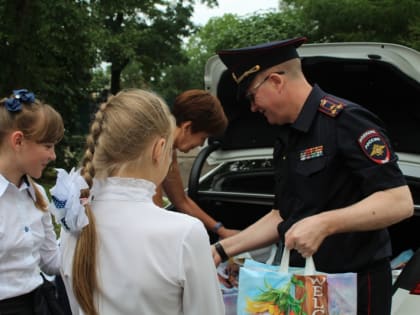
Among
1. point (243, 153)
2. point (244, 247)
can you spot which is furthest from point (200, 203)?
point (244, 247)

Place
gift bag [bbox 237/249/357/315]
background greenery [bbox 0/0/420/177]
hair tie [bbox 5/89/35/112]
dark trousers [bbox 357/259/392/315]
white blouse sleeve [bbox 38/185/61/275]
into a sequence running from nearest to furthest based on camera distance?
gift bag [bbox 237/249/357/315] < dark trousers [bbox 357/259/392/315] < hair tie [bbox 5/89/35/112] < white blouse sleeve [bbox 38/185/61/275] < background greenery [bbox 0/0/420/177]

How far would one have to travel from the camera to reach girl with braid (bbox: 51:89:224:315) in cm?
126

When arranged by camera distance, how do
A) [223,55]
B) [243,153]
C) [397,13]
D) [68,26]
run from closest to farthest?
[223,55] → [243,153] → [68,26] → [397,13]

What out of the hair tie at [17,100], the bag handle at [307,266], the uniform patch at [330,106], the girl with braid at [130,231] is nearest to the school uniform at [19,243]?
the hair tie at [17,100]

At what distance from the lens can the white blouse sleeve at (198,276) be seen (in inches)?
49.3

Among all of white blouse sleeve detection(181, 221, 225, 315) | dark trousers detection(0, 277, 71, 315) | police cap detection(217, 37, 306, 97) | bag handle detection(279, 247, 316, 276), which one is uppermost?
police cap detection(217, 37, 306, 97)

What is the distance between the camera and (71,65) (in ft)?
33.0

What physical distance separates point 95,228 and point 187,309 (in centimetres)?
33

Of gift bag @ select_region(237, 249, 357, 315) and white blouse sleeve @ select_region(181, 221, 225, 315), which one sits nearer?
white blouse sleeve @ select_region(181, 221, 225, 315)

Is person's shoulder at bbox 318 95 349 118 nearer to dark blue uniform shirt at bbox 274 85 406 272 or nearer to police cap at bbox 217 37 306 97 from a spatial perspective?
dark blue uniform shirt at bbox 274 85 406 272

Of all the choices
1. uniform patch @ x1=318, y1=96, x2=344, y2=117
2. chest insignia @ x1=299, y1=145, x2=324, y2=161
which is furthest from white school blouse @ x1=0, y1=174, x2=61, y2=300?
uniform patch @ x1=318, y1=96, x2=344, y2=117

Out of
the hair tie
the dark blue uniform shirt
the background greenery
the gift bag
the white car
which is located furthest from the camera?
the background greenery

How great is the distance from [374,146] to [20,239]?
135cm

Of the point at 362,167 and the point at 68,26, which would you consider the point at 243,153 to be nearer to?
the point at 362,167
